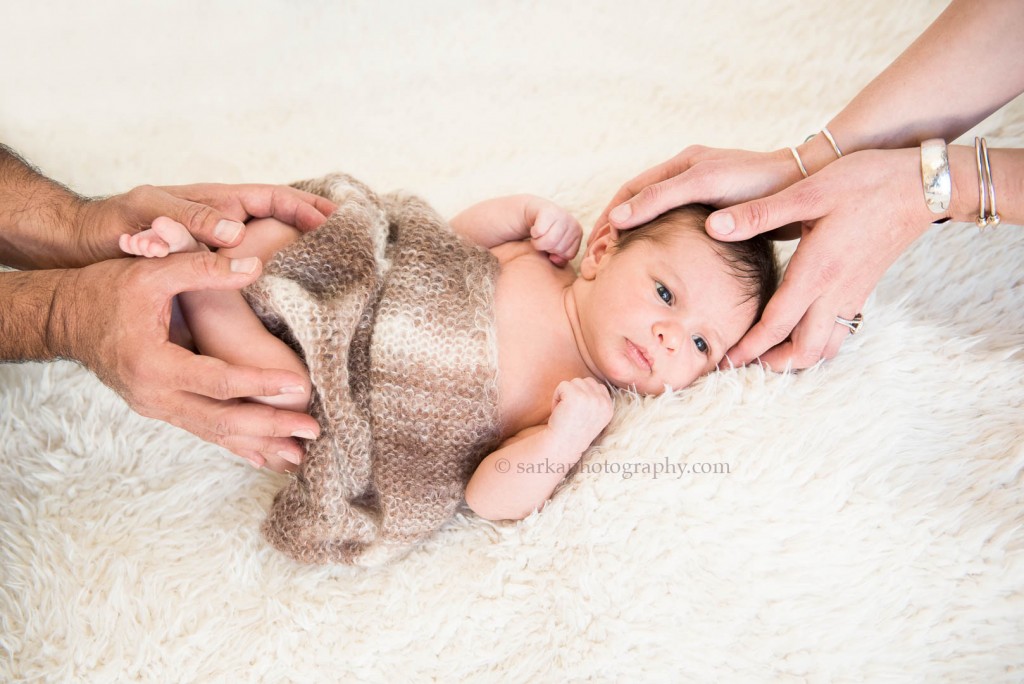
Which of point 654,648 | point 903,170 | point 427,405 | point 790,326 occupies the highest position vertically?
point 903,170

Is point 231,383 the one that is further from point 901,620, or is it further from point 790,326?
point 901,620

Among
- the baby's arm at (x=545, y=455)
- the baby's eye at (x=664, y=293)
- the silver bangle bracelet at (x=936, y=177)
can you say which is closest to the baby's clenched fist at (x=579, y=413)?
the baby's arm at (x=545, y=455)

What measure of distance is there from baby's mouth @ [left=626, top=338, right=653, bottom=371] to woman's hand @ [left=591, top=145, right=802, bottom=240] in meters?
0.30

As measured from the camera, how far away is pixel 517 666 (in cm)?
144

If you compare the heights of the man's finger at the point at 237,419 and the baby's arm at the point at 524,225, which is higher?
the baby's arm at the point at 524,225

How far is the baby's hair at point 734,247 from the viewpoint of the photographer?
162cm

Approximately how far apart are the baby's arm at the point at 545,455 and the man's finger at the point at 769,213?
45 centimetres

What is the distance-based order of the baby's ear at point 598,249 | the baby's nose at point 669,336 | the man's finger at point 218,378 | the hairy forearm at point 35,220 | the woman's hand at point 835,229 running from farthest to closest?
the baby's ear at point 598,249, the hairy forearm at point 35,220, the baby's nose at point 669,336, the woman's hand at point 835,229, the man's finger at point 218,378

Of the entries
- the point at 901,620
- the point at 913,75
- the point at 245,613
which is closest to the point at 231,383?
the point at 245,613

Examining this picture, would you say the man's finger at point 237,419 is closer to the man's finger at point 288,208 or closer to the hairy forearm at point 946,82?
the man's finger at point 288,208

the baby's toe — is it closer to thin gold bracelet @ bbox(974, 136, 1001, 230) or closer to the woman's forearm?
the woman's forearm

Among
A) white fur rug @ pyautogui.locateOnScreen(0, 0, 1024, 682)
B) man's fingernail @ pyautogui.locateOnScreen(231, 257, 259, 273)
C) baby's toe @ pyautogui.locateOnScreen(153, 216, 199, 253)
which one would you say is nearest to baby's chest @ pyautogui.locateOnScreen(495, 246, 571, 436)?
white fur rug @ pyautogui.locateOnScreen(0, 0, 1024, 682)

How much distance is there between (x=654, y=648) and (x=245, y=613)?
35.1 inches

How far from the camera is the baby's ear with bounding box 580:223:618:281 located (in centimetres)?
179
